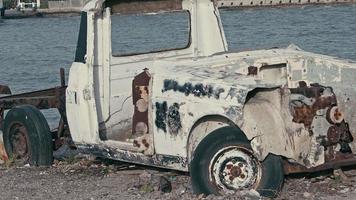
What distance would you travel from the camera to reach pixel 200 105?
8.30 metres

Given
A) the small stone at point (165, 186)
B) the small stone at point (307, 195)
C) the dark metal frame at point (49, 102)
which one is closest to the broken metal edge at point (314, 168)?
the small stone at point (307, 195)

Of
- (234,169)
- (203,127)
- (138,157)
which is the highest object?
(203,127)

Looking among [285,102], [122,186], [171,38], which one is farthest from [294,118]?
[171,38]

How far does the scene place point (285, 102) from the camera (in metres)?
8.16

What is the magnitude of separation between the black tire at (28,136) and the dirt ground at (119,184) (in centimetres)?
16

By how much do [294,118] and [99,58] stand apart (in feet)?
7.96

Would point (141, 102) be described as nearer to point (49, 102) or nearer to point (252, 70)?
point (252, 70)

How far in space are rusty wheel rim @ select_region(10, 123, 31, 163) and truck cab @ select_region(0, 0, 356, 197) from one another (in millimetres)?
18

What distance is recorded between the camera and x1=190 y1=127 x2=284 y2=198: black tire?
813cm

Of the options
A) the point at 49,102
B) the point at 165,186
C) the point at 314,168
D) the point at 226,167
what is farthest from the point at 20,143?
the point at 314,168

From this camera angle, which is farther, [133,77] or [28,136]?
[28,136]

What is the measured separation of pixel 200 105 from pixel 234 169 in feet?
2.02

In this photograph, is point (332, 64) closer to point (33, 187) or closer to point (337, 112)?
point (337, 112)

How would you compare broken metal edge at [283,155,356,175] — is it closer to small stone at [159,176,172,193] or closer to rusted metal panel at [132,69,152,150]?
small stone at [159,176,172,193]
